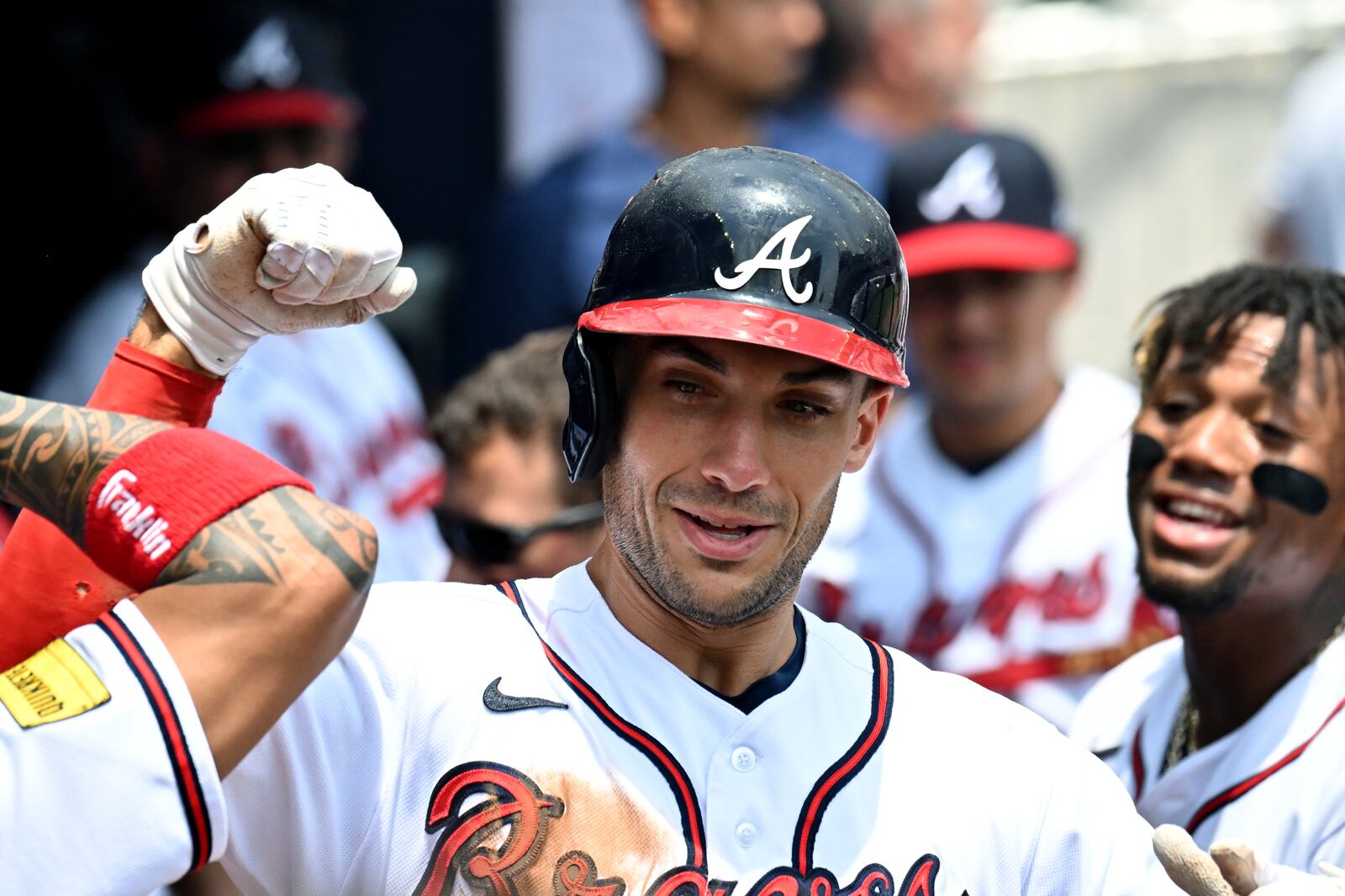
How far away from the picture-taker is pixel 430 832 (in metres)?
2.17

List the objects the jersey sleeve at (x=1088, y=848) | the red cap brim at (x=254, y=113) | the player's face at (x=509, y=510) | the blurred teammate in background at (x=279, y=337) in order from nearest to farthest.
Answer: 1. the jersey sleeve at (x=1088, y=848)
2. the player's face at (x=509, y=510)
3. the blurred teammate in background at (x=279, y=337)
4. the red cap brim at (x=254, y=113)

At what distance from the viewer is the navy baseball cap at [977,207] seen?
4418 millimetres

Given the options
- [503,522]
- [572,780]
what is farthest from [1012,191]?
[572,780]

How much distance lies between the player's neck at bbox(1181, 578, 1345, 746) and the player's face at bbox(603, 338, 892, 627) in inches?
45.6

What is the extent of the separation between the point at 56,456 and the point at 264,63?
10.3 feet

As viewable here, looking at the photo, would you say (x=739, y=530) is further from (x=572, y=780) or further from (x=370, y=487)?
(x=370, y=487)

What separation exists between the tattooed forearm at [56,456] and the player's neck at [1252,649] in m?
2.01

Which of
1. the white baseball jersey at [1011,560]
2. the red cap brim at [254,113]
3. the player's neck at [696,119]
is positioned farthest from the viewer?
the player's neck at [696,119]

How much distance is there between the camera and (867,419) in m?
2.55

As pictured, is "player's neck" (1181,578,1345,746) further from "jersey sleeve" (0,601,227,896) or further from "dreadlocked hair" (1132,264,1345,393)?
"jersey sleeve" (0,601,227,896)

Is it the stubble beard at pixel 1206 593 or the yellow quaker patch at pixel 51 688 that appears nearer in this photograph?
the yellow quaker patch at pixel 51 688

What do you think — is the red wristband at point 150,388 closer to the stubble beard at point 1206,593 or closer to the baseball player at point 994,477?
the stubble beard at point 1206,593

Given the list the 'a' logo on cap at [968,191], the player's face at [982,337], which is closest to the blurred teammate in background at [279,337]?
the player's face at [982,337]

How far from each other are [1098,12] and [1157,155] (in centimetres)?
69
